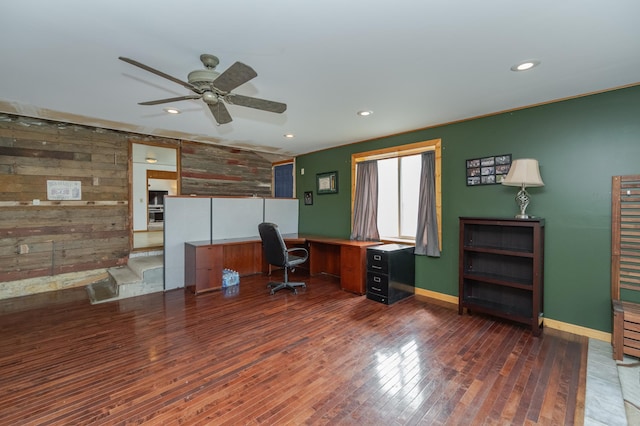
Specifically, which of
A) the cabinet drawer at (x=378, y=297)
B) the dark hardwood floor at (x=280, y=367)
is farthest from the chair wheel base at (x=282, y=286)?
the cabinet drawer at (x=378, y=297)

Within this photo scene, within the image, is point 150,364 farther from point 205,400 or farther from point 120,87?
point 120,87

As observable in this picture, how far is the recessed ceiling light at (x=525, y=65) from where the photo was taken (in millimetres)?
2275

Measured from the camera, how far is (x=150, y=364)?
2.36 m

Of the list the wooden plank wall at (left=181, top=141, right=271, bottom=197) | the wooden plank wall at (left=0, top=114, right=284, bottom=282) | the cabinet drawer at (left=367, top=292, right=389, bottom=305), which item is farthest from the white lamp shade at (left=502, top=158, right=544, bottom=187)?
the wooden plank wall at (left=0, top=114, right=284, bottom=282)

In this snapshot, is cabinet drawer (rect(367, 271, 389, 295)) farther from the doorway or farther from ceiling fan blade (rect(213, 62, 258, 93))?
the doorway

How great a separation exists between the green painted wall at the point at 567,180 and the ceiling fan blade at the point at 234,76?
303 cm

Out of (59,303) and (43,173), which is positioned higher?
(43,173)

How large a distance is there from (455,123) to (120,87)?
403 cm

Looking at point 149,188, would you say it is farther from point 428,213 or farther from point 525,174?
point 525,174

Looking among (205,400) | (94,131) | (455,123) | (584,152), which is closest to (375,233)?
(455,123)

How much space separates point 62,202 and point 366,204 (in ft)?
15.8

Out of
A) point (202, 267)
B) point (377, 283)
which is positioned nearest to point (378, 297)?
point (377, 283)

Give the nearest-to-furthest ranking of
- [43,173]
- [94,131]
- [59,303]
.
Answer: [59,303]
[43,173]
[94,131]

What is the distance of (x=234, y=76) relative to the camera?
195 centimetres
